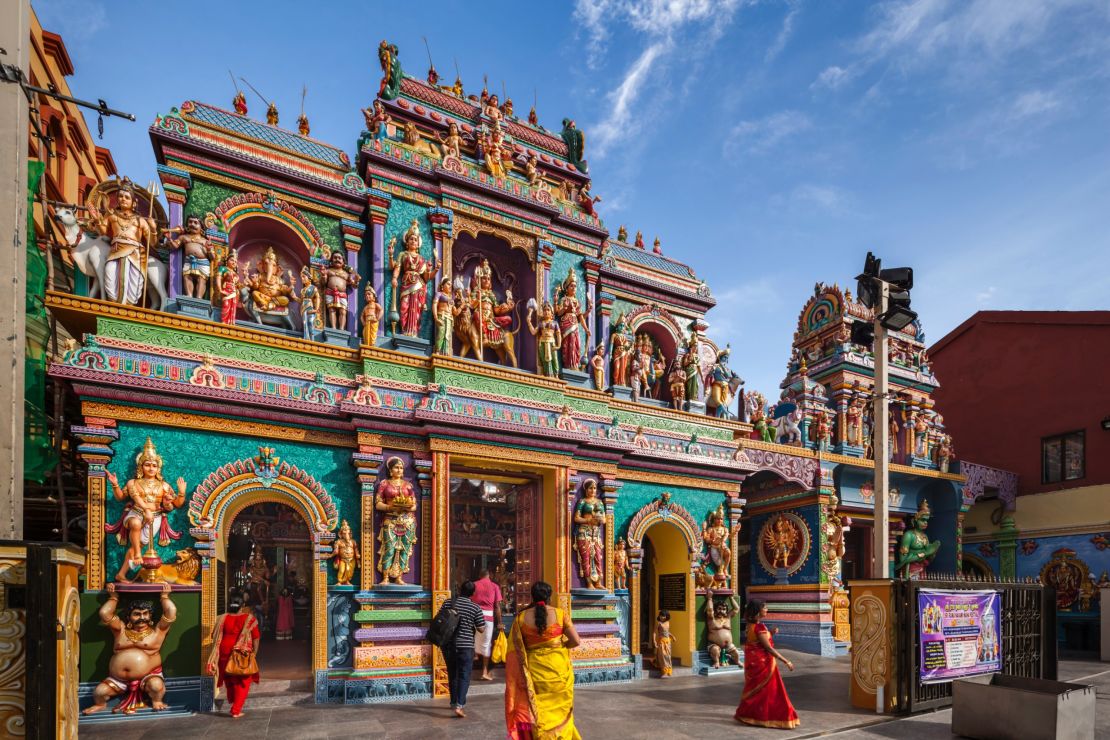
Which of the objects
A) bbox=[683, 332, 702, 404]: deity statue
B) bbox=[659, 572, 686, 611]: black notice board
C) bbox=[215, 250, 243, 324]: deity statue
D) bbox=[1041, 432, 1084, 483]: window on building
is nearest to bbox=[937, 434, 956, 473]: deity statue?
bbox=[1041, 432, 1084, 483]: window on building

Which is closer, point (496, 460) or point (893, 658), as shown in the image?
point (893, 658)

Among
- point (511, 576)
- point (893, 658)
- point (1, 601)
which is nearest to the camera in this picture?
point (1, 601)

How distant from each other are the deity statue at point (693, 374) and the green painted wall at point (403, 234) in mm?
6111

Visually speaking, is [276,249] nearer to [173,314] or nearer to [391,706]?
[173,314]

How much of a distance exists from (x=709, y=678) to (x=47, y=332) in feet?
40.8

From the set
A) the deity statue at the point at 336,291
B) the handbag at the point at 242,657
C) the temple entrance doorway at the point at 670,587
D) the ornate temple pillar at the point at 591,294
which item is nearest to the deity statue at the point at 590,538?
the temple entrance doorway at the point at 670,587

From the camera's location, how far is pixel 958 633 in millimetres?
9805

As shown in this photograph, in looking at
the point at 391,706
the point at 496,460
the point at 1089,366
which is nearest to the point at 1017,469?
the point at 1089,366

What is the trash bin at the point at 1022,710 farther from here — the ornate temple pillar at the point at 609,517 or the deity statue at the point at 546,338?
the deity statue at the point at 546,338

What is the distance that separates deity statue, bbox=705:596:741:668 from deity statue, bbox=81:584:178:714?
9.66 m

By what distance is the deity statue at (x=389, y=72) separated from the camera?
13117 mm

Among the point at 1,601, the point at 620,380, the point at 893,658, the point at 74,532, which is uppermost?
the point at 620,380

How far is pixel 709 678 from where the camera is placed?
42.5 feet

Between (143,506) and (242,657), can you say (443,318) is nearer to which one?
(143,506)
